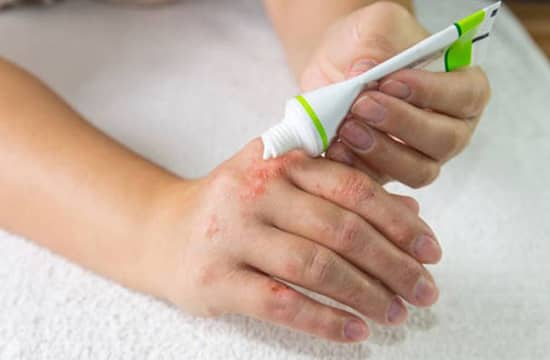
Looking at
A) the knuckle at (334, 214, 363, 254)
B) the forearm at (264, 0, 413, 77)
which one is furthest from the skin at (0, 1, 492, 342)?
the forearm at (264, 0, 413, 77)

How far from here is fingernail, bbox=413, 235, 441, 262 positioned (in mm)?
382

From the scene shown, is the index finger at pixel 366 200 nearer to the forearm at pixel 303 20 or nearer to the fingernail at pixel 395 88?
the fingernail at pixel 395 88

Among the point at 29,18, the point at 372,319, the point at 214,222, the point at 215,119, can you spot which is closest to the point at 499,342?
the point at 372,319

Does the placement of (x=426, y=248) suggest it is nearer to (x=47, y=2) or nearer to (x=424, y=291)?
(x=424, y=291)

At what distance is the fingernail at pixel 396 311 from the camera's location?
0.39 meters

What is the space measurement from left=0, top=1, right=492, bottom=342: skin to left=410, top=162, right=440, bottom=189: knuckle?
2 cm

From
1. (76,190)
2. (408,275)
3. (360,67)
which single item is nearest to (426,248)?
(408,275)

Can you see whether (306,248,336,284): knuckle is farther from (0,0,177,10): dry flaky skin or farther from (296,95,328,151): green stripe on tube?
(0,0,177,10): dry flaky skin

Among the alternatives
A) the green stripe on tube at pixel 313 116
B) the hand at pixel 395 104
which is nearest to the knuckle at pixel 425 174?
the hand at pixel 395 104

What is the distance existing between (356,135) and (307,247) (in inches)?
3.0

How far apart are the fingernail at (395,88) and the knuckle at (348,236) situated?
0.28 feet

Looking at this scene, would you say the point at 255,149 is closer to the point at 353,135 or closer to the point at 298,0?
the point at 353,135

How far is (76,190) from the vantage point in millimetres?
447

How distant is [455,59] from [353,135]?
95mm
